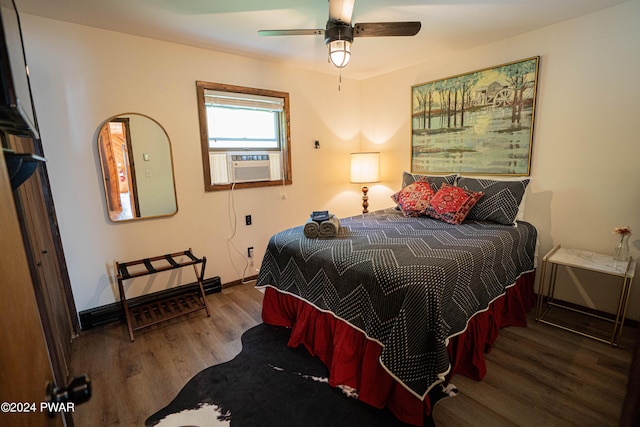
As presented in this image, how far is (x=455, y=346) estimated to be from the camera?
172cm

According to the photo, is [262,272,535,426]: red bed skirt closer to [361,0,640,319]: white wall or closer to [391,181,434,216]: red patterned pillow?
[361,0,640,319]: white wall

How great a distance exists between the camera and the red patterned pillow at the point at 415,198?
114 inches

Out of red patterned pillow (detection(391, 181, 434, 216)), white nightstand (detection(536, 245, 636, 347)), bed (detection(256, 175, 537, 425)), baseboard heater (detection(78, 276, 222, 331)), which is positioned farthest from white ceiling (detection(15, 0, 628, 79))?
baseboard heater (detection(78, 276, 222, 331))

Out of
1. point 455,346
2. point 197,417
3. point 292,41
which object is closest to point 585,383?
point 455,346

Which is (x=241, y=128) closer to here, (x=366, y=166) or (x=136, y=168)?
(x=136, y=168)

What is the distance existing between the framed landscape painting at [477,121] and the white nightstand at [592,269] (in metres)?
0.84

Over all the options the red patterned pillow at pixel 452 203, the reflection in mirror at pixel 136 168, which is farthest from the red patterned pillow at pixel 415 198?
the reflection in mirror at pixel 136 168

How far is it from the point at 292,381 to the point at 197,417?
0.55 m

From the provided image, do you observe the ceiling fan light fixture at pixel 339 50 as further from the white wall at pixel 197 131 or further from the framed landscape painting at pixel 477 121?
the framed landscape painting at pixel 477 121

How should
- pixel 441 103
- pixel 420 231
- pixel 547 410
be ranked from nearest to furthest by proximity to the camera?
pixel 547 410
pixel 420 231
pixel 441 103

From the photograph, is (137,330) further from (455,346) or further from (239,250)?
(455,346)

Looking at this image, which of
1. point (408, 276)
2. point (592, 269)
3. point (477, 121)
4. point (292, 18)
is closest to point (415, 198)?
point (477, 121)

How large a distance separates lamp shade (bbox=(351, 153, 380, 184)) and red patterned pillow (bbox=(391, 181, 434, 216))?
859 millimetres

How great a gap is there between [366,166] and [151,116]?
2504 mm
